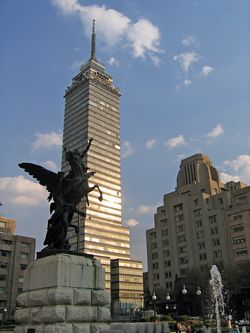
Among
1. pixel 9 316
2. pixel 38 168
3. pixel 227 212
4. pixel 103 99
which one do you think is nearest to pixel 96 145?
pixel 103 99

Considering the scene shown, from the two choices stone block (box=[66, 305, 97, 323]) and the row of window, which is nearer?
stone block (box=[66, 305, 97, 323])

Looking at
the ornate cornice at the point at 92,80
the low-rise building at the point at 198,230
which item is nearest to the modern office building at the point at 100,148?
the ornate cornice at the point at 92,80

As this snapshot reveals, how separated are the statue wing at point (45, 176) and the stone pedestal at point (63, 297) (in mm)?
3211

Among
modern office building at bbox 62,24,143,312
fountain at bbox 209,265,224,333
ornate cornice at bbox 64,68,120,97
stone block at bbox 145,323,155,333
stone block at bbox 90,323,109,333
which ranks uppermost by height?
ornate cornice at bbox 64,68,120,97

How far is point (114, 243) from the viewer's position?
448 ft

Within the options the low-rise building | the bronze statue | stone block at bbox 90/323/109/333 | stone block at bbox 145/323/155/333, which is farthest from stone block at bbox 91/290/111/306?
the low-rise building

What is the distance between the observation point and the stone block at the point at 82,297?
1198cm

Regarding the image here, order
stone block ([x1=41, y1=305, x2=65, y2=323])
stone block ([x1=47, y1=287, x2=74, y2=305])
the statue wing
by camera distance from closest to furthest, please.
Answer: stone block ([x1=41, y1=305, x2=65, y2=323])
stone block ([x1=47, y1=287, x2=74, y2=305])
the statue wing

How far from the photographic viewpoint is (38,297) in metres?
12.0

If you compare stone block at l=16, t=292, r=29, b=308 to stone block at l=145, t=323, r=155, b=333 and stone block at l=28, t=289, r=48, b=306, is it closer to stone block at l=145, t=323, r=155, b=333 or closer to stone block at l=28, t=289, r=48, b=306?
stone block at l=28, t=289, r=48, b=306

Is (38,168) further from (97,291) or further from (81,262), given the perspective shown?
(97,291)

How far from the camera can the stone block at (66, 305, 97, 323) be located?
38.0 feet

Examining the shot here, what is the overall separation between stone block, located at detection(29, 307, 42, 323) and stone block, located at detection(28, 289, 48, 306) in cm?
16

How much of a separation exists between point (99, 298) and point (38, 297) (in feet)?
7.00
